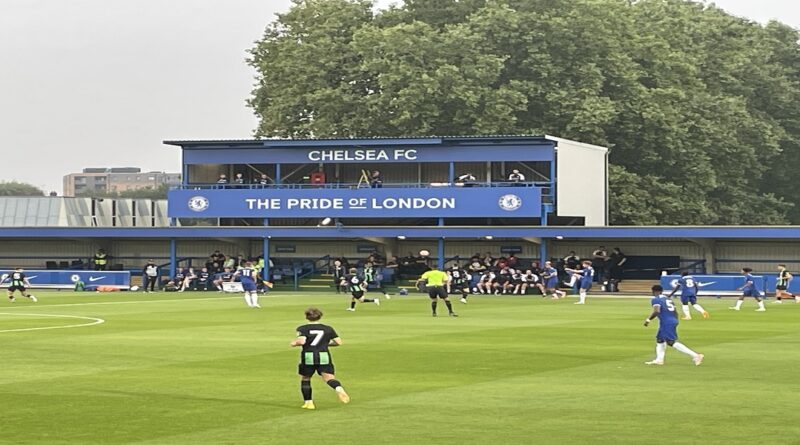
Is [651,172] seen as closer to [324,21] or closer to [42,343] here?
[324,21]

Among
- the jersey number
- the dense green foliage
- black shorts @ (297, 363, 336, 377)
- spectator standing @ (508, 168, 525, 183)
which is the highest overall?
the dense green foliage

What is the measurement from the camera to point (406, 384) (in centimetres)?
2258

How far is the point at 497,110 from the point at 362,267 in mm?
14151

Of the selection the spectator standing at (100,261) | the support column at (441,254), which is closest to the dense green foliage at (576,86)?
the support column at (441,254)

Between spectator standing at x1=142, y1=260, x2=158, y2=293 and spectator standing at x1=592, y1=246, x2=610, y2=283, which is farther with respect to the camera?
spectator standing at x1=142, y1=260, x2=158, y2=293

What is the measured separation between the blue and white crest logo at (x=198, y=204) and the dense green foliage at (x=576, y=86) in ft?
40.8

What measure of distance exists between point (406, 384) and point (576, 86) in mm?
60211

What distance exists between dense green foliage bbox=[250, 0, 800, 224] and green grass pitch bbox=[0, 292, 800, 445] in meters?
39.8

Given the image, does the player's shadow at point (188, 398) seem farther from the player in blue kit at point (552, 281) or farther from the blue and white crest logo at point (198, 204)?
the blue and white crest logo at point (198, 204)

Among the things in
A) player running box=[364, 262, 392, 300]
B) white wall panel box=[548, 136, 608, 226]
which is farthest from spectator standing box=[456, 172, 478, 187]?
player running box=[364, 262, 392, 300]

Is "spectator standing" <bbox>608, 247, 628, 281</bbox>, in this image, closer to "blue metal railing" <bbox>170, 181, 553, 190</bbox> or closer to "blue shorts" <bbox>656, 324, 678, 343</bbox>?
"blue metal railing" <bbox>170, 181, 553, 190</bbox>

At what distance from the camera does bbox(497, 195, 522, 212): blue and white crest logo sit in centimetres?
6850

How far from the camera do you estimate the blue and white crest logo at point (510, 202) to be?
68.5m

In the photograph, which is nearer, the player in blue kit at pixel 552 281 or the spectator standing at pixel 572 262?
the player in blue kit at pixel 552 281
